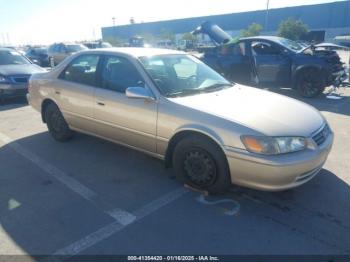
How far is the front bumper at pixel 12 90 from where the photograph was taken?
865 cm

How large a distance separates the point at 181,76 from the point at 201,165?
1412 mm

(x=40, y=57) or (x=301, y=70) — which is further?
(x=40, y=57)

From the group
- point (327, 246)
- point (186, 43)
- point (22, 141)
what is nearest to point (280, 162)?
point (327, 246)

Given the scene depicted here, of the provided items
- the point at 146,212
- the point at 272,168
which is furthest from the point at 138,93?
the point at 272,168

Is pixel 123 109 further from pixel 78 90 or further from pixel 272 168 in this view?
pixel 272 168

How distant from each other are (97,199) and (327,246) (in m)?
2.35

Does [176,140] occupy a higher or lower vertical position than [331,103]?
higher

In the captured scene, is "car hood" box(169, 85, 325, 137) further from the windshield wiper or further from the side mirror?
the side mirror

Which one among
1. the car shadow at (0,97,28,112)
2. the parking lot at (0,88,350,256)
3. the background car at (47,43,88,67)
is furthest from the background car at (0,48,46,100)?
the background car at (47,43,88,67)

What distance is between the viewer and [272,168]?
9.85 ft

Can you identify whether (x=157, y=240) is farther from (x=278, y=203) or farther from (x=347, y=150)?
(x=347, y=150)

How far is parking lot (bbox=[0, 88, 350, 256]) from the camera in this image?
275 centimetres

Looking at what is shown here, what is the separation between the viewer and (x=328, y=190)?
365cm

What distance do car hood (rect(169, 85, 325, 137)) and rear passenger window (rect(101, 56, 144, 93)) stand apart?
72 centimetres
